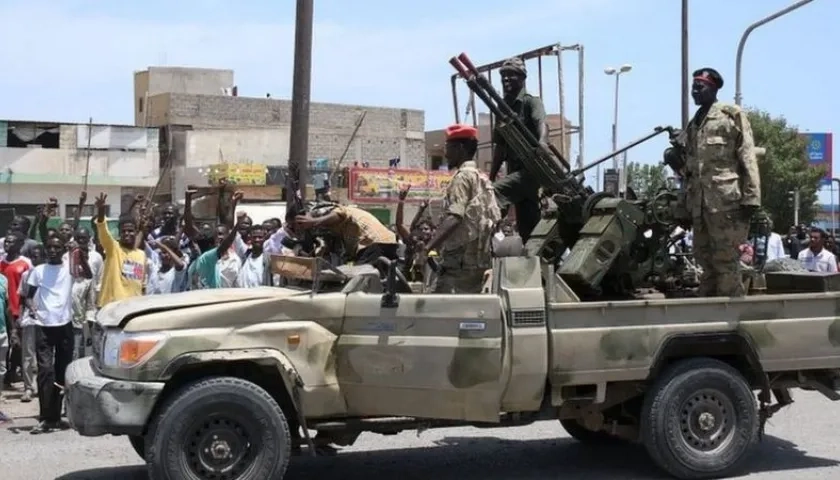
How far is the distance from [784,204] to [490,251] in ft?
119

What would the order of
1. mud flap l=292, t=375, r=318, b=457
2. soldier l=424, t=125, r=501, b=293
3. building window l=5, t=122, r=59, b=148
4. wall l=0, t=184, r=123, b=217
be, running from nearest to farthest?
mud flap l=292, t=375, r=318, b=457, soldier l=424, t=125, r=501, b=293, wall l=0, t=184, r=123, b=217, building window l=5, t=122, r=59, b=148

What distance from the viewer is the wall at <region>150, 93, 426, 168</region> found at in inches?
1687

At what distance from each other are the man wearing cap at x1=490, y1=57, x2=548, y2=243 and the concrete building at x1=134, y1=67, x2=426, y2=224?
28.3 metres

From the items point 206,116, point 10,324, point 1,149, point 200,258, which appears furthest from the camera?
point 206,116

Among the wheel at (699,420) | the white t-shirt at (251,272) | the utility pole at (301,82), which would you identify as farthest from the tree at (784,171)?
the wheel at (699,420)

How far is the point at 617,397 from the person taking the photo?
22.0 feet

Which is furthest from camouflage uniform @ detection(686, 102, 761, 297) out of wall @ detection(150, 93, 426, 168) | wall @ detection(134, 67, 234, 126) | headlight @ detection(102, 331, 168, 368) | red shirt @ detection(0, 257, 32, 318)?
wall @ detection(134, 67, 234, 126)

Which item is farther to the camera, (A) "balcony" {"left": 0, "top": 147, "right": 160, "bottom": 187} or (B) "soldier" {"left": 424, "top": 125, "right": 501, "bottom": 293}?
(A) "balcony" {"left": 0, "top": 147, "right": 160, "bottom": 187}

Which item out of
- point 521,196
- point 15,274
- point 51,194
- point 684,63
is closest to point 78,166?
point 51,194

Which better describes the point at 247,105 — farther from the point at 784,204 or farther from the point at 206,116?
the point at 784,204

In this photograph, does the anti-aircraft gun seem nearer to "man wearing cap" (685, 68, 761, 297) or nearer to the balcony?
"man wearing cap" (685, 68, 761, 297)

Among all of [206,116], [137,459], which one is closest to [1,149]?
[206,116]

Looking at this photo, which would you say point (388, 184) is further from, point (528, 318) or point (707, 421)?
point (528, 318)

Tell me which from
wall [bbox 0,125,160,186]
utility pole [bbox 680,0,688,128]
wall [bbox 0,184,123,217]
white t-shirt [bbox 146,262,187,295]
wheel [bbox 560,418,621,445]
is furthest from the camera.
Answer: wall [bbox 0,125,160,186]
